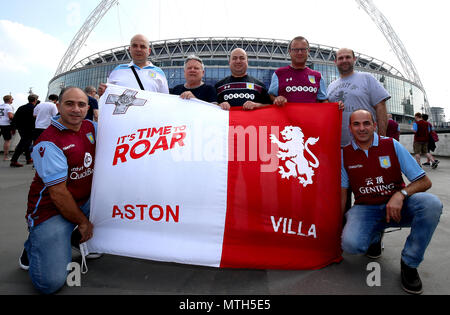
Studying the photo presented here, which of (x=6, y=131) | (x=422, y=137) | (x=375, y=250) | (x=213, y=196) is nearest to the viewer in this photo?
(x=213, y=196)

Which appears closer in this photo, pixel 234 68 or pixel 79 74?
pixel 234 68

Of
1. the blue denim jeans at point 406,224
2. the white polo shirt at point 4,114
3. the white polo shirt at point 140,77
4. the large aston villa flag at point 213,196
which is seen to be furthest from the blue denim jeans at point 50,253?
the white polo shirt at point 4,114

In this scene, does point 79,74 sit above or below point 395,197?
above

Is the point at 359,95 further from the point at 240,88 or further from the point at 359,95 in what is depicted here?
the point at 240,88

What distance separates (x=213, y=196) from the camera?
2.16 metres

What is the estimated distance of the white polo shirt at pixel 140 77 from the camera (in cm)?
310

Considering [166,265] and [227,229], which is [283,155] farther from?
[166,265]

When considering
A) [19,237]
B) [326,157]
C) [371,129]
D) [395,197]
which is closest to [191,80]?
[326,157]

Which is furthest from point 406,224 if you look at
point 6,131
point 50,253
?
point 6,131

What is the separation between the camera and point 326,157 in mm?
2342

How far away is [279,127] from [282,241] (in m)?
1.09

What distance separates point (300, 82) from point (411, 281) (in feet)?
7.25

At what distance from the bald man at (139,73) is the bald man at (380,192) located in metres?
2.40

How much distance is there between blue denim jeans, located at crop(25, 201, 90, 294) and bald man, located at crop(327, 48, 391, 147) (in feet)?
10.0
